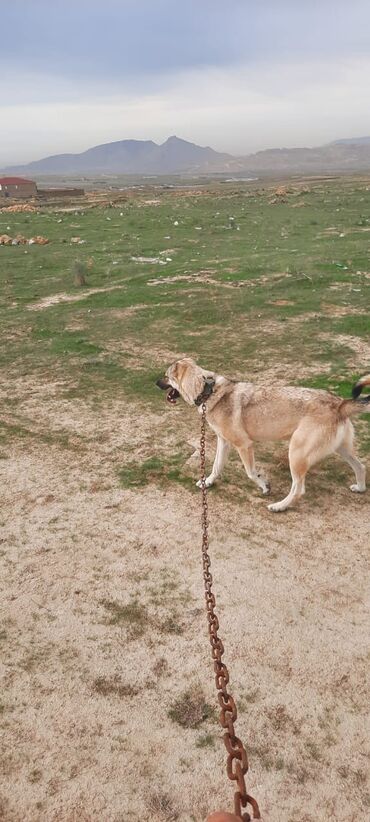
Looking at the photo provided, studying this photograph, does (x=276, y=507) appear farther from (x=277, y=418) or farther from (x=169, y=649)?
(x=169, y=649)

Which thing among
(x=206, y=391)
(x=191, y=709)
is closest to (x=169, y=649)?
(x=191, y=709)

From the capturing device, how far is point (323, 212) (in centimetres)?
3659

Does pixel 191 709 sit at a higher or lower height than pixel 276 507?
lower

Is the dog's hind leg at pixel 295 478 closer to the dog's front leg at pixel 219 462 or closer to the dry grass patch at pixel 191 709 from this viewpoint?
the dog's front leg at pixel 219 462

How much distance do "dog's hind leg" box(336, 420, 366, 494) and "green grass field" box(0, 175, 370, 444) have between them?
9.70 ft

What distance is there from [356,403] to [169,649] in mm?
3371

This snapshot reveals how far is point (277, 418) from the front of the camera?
20.7ft

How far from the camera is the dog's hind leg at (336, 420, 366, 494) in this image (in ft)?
20.2

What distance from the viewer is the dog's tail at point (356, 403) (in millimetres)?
5750

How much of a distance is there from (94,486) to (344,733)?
428 cm

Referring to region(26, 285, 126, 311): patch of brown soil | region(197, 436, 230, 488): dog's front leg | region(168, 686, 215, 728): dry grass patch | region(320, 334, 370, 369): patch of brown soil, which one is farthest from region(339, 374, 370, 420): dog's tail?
region(26, 285, 126, 311): patch of brown soil

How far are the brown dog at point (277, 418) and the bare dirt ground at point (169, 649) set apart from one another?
53 cm

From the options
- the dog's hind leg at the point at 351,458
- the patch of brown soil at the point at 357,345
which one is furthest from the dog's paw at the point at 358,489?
the patch of brown soil at the point at 357,345

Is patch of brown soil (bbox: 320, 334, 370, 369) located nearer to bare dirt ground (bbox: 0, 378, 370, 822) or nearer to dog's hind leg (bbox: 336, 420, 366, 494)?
dog's hind leg (bbox: 336, 420, 366, 494)
